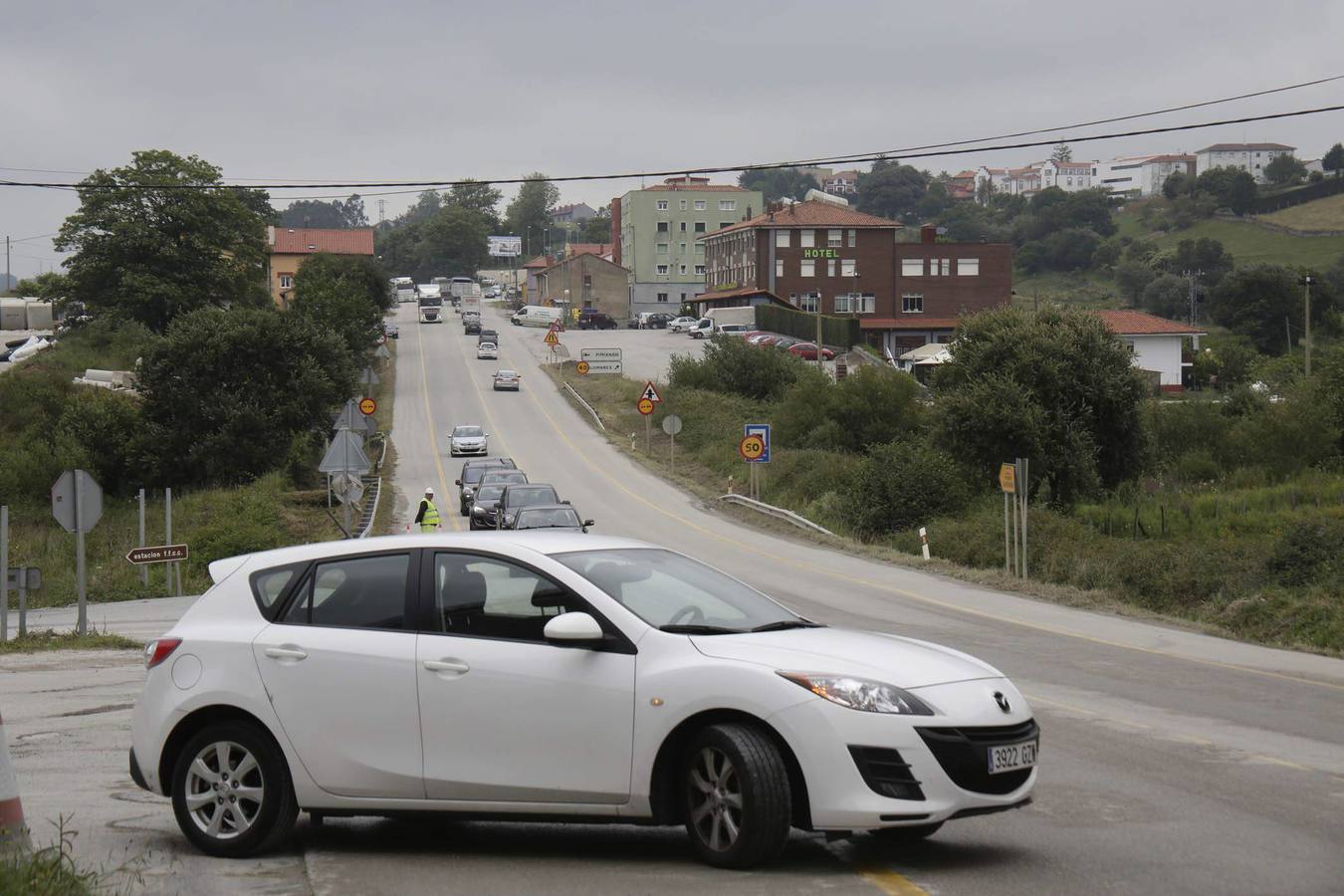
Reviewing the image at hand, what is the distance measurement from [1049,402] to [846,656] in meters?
40.1

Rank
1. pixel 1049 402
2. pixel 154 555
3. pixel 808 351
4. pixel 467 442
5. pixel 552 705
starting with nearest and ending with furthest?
pixel 552 705 < pixel 154 555 < pixel 1049 402 < pixel 467 442 < pixel 808 351

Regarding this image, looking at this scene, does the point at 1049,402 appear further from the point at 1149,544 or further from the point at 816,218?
the point at 816,218

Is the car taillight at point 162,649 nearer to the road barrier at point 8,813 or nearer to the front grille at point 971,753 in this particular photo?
the road barrier at point 8,813

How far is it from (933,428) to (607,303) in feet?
377

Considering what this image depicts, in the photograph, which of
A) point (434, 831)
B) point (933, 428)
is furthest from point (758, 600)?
point (933, 428)

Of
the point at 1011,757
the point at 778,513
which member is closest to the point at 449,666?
the point at 1011,757

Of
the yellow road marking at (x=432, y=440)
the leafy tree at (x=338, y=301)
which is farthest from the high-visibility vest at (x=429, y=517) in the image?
the leafy tree at (x=338, y=301)

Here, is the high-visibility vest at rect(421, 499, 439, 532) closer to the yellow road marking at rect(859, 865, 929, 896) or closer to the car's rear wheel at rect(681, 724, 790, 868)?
the car's rear wheel at rect(681, 724, 790, 868)

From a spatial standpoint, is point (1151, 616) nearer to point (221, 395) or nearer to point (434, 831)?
point (434, 831)

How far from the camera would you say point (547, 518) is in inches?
1177

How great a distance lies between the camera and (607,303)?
158 metres

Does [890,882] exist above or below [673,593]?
below

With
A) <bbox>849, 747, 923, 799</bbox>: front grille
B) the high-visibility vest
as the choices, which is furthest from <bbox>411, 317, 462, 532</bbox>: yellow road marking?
<bbox>849, 747, 923, 799</bbox>: front grille

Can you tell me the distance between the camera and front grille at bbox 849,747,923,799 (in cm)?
630
